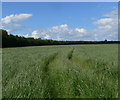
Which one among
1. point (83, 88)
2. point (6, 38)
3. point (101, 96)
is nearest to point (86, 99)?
point (101, 96)

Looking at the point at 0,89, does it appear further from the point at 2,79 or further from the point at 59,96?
the point at 59,96

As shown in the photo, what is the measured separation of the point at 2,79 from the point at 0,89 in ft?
3.69

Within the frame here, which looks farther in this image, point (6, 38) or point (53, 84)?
point (6, 38)

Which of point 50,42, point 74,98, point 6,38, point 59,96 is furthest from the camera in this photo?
point 50,42

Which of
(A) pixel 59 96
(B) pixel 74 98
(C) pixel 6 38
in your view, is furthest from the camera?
(C) pixel 6 38

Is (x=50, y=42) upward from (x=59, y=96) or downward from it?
upward

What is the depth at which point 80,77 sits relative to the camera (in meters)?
6.18

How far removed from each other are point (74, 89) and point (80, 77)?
717 mm

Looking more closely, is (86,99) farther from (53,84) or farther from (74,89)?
(53,84)

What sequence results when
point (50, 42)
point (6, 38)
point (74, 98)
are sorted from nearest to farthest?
point (74, 98) < point (6, 38) < point (50, 42)

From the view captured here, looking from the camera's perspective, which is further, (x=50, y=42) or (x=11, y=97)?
(x=50, y=42)

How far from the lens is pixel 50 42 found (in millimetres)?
95812

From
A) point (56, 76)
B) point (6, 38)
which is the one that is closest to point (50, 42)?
point (6, 38)

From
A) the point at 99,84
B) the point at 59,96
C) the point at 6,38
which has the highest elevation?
the point at 6,38
